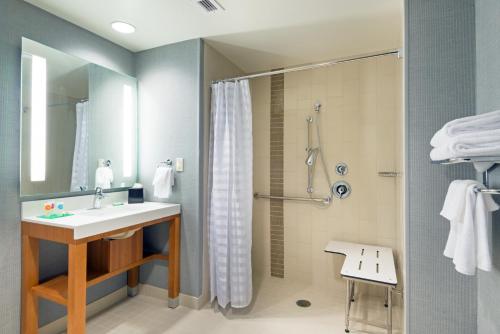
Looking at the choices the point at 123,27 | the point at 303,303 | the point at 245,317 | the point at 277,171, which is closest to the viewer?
the point at 123,27

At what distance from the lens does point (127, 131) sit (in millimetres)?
2465

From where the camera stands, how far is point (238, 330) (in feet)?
6.57

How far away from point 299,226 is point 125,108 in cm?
214

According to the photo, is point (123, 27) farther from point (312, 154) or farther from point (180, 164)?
point (312, 154)

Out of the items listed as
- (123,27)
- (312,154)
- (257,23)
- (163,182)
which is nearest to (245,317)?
(163,182)

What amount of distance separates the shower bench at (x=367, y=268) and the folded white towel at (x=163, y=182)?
155cm

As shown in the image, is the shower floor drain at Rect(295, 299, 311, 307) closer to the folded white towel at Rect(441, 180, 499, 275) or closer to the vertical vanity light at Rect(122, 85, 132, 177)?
the folded white towel at Rect(441, 180, 499, 275)

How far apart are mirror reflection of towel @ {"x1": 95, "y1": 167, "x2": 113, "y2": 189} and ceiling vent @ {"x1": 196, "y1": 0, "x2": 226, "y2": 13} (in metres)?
1.54

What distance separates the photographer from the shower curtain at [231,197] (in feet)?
7.31

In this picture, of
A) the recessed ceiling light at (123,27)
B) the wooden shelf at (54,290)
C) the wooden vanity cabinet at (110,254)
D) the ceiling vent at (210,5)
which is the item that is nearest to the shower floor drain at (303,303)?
the wooden vanity cabinet at (110,254)

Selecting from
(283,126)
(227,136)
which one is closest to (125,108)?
(227,136)

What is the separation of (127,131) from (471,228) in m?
2.56

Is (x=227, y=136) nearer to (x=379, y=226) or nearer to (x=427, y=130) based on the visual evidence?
(x=427, y=130)

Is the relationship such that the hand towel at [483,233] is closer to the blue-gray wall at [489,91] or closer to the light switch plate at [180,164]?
the blue-gray wall at [489,91]
